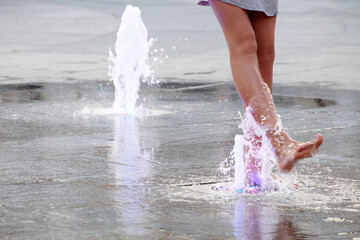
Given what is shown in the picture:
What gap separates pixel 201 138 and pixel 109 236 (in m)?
2.70

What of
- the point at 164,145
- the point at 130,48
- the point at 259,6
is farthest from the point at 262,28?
the point at 130,48

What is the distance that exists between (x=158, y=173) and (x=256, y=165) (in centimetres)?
58

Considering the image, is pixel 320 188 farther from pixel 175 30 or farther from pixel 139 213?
pixel 175 30

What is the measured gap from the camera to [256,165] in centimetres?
468

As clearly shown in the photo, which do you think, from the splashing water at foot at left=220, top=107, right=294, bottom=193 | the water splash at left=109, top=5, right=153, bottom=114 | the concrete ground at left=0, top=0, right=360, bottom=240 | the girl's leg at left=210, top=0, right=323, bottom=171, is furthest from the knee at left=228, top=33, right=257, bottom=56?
the water splash at left=109, top=5, right=153, bottom=114

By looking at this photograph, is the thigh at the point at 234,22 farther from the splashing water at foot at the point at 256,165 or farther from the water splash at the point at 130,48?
the water splash at the point at 130,48

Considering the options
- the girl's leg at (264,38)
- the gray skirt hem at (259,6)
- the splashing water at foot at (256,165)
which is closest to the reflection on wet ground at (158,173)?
the splashing water at foot at (256,165)

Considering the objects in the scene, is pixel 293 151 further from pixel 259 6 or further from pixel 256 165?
pixel 259 6

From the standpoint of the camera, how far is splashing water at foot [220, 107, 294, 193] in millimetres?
4582

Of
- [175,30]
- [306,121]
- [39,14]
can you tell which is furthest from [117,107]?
[39,14]

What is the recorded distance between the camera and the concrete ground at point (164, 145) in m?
3.85

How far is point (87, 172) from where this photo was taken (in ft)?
16.4

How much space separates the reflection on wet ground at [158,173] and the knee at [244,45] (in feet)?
2.22

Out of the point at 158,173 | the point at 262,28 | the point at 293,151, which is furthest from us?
the point at 158,173
